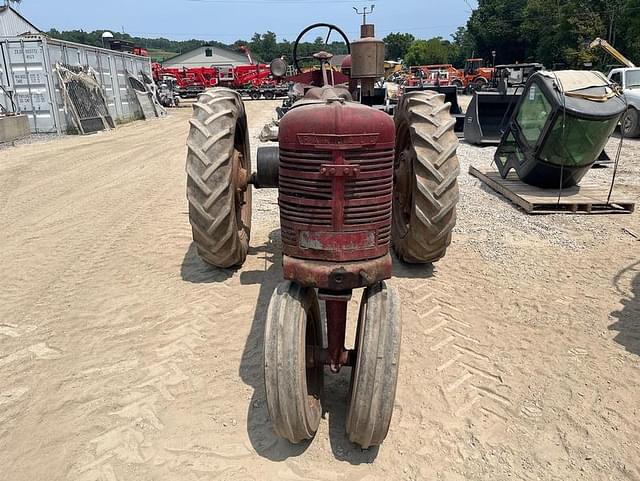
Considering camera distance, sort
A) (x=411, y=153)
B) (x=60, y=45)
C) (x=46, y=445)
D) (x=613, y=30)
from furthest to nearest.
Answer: (x=613, y=30) → (x=60, y=45) → (x=411, y=153) → (x=46, y=445)

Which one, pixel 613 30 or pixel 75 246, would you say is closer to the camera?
pixel 75 246

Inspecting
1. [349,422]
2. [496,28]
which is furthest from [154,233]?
[496,28]

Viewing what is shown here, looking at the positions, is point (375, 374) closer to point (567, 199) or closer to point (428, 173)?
point (428, 173)

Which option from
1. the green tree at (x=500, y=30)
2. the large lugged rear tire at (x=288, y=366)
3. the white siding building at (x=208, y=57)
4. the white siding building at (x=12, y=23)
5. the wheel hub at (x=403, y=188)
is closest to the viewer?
the large lugged rear tire at (x=288, y=366)

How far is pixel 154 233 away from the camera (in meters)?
6.30

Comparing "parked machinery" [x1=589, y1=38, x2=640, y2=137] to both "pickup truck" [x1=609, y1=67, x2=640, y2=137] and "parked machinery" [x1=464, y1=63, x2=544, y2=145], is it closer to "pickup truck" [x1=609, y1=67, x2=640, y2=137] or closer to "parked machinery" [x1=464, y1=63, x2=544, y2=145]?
"pickup truck" [x1=609, y1=67, x2=640, y2=137]

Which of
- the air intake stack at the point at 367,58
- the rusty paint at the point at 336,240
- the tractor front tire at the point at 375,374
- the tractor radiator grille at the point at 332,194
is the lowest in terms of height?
the tractor front tire at the point at 375,374

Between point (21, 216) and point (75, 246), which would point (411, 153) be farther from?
point (21, 216)

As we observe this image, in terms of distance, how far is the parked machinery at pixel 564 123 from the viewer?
22.7 ft

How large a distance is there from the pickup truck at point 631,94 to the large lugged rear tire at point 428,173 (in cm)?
1103

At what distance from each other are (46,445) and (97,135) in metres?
15.1

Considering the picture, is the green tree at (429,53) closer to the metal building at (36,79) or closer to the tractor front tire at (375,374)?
the metal building at (36,79)

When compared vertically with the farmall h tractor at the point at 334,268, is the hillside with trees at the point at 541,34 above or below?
above

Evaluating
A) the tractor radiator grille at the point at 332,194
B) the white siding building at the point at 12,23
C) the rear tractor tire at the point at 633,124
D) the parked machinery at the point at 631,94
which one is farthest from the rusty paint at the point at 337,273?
the white siding building at the point at 12,23
